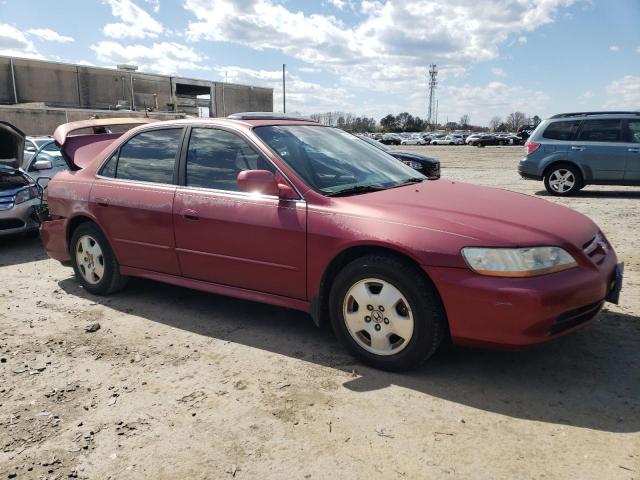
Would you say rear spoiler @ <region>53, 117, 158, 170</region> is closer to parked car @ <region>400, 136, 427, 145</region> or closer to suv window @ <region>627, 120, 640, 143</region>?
suv window @ <region>627, 120, 640, 143</region>

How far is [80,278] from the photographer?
506 cm

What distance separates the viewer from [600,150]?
10.9m

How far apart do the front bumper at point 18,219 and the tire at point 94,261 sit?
9.72 ft

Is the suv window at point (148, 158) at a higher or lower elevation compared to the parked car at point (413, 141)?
higher

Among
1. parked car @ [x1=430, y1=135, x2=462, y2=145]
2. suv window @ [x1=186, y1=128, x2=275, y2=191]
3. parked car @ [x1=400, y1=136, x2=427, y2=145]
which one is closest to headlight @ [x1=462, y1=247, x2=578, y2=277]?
suv window @ [x1=186, y1=128, x2=275, y2=191]

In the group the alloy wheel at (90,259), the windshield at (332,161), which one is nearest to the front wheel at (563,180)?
the windshield at (332,161)

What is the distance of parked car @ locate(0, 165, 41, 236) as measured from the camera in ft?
24.0

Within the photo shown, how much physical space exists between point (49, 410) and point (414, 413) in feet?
6.73

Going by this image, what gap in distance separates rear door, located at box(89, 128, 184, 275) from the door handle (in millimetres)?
164

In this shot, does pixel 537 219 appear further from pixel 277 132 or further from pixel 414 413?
pixel 277 132

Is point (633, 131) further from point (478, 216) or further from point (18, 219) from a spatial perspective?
point (18, 219)

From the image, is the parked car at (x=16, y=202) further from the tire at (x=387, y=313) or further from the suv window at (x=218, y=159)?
the tire at (x=387, y=313)

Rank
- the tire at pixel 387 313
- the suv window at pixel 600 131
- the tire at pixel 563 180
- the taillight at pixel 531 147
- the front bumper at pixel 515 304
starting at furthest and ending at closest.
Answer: the taillight at pixel 531 147 < the tire at pixel 563 180 < the suv window at pixel 600 131 < the tire at pixel 387 313 < the front bumper at pixel 515 304

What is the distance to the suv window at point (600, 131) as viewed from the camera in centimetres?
1089
